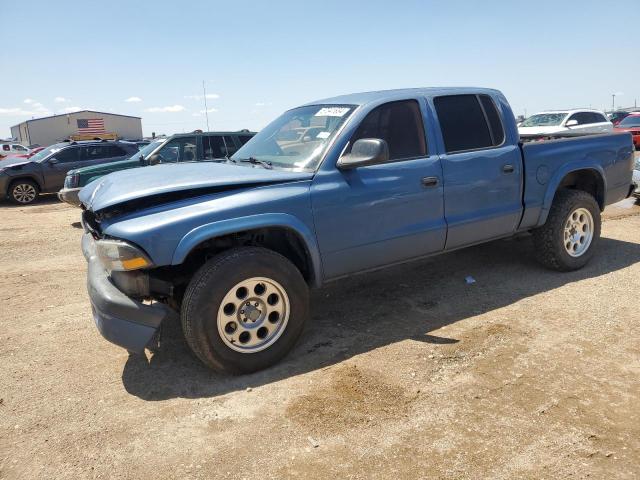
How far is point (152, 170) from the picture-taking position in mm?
3920

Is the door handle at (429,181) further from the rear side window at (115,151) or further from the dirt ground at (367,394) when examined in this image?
the rear side window at (115,151)

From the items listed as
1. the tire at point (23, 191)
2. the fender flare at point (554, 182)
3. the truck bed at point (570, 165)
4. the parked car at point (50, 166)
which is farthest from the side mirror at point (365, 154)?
the tire at point (23, 191)

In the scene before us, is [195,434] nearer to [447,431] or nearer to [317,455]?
[317,455]

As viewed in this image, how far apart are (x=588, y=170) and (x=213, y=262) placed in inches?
168

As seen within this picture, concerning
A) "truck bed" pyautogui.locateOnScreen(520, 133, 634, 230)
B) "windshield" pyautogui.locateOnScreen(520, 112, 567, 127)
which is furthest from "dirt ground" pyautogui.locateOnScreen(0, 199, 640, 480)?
"windshield" pyautogui.locateOnScreen(520, 112, 567, 127)

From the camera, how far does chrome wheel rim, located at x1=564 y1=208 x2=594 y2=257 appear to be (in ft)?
Answer: 16.5

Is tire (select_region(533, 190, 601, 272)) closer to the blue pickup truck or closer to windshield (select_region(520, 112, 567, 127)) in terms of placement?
the blue pickup truck

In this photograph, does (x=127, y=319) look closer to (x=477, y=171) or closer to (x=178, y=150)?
(x=477, y=171)

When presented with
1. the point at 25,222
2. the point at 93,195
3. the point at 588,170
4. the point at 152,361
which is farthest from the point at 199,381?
the point at 25,222


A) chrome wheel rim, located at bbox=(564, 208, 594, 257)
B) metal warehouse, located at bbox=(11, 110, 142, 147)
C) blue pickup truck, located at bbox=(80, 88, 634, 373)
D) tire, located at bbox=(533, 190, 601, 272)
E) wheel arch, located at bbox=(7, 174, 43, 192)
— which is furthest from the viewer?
metal warehouse, located at bbox=(11, 110, 142, 147)

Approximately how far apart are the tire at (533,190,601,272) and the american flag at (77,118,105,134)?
49902 millimetres

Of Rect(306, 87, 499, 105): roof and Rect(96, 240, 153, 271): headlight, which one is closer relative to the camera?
Rect(96, 240, 153, 271): headlight

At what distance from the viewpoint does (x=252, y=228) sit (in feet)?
10.5

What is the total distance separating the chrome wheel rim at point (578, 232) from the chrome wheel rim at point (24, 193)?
41.6 ft
